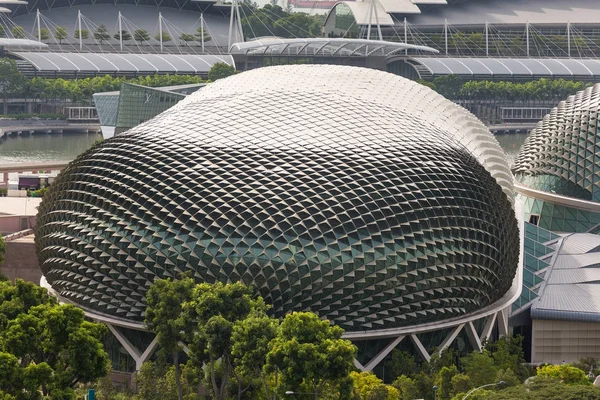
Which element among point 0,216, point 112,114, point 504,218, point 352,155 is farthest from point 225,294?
point 112,114

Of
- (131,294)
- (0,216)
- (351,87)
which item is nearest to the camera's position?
(131,294)

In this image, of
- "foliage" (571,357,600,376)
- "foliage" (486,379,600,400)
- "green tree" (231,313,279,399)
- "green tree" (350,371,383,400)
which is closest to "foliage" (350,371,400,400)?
"green tree" (350,371,383,400)

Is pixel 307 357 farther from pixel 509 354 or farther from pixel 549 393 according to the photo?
pixel 509 354

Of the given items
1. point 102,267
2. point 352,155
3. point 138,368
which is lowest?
point 138,368

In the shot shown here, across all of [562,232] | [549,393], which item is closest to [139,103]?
[562,232]

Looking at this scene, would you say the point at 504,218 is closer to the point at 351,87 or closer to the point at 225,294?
the point at 351,87

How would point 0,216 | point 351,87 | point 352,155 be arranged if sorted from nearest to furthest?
point 352,155, point 351,87, point 0,216
